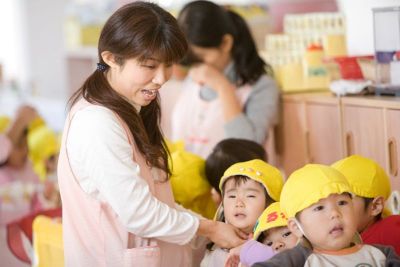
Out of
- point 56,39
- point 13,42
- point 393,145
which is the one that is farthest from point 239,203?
point 13,42

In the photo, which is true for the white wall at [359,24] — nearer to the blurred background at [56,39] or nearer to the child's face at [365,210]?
the blurred background at [56,39]

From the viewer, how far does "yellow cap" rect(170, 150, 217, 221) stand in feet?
7.70

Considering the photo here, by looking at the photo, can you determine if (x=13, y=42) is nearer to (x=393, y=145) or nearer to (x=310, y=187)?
(x=393, y=145)

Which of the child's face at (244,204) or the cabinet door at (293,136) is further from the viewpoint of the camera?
the cabinet door at (293,136)

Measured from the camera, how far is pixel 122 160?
183 cm

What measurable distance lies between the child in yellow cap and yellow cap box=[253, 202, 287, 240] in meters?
0.12

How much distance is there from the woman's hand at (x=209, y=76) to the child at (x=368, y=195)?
93 centimetres

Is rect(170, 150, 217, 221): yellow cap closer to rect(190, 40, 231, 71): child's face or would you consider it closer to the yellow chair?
the yellow chair

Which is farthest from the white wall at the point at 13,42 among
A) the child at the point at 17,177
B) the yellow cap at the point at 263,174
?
the yellow cap at the point at 263,174

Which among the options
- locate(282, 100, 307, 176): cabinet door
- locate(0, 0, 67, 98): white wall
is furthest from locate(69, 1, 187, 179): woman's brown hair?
locate(0, 0, 67, 98): white wall

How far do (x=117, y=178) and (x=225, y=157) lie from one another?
57 cm

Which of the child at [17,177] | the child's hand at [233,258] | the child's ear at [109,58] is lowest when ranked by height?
the child at [17,177]

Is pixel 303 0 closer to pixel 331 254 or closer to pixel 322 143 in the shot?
pixel 322 143

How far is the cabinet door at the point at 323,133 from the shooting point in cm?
266
